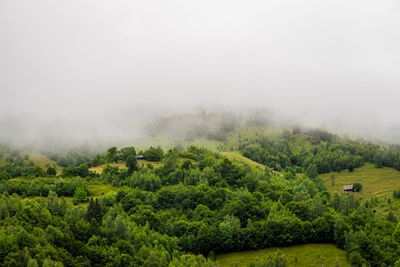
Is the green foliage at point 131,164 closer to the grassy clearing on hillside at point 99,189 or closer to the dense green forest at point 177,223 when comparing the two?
the dense green forest at point 177,223

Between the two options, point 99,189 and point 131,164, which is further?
point 131,164

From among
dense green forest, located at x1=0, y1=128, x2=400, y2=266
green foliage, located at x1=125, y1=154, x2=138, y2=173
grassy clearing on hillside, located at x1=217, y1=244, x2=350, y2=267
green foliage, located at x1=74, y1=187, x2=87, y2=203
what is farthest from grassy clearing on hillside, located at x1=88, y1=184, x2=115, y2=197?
grassy clearing on hillside, located at x1=217, y1=244, x2=350, y2=267

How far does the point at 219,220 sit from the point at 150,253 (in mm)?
42678

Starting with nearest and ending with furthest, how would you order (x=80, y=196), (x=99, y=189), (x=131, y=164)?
(x=80, y=196)
(x=99, y=189)
(x=131, y=164)

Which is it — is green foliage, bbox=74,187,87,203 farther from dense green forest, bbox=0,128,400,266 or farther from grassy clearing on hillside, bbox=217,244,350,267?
grassy clearing on hillside, bbox=217,244,350,267

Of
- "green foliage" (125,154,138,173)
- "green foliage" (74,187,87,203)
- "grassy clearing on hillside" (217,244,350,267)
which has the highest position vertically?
"green foliage" (125,154,138,173)

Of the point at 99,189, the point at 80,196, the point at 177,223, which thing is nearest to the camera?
the point at 177,223

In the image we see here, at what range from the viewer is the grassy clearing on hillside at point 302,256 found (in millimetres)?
105062

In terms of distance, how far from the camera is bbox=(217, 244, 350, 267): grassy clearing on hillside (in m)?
105

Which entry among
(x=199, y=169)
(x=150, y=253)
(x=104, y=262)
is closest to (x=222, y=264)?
(x=150, y=253)

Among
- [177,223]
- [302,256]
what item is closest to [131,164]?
[177,223]

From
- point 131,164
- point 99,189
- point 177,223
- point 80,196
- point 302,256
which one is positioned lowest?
point 302,256

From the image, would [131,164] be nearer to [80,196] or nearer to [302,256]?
[80,196]

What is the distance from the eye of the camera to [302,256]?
363 feet
